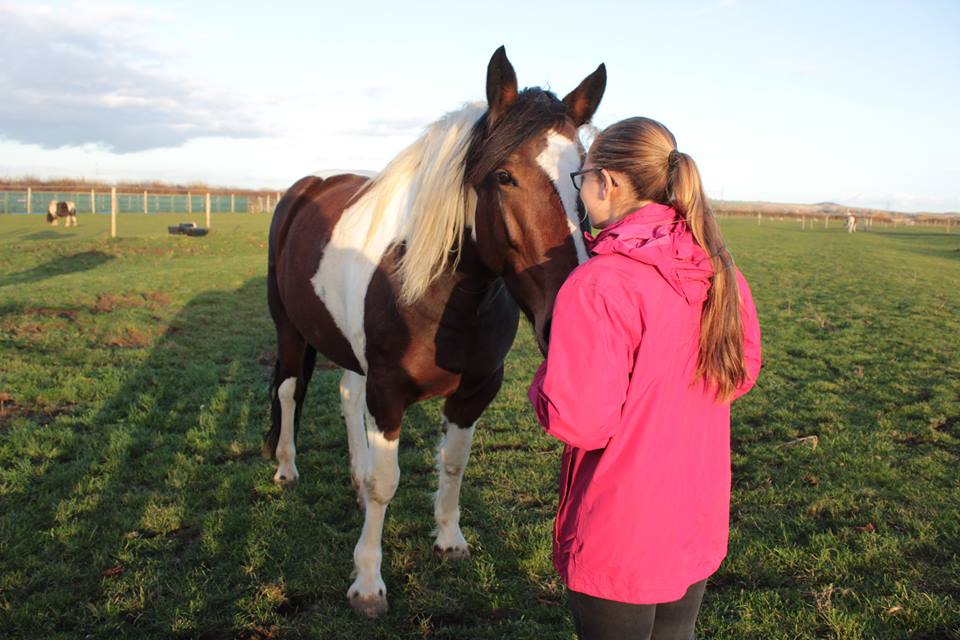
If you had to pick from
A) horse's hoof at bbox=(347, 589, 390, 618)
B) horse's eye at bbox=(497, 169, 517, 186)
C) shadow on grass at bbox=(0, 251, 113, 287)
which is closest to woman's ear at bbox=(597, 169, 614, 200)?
horse's eye at bbox=(497, 169, 517, 186)

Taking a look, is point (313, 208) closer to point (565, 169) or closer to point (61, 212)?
point (565, 169)

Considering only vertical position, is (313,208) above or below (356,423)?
above

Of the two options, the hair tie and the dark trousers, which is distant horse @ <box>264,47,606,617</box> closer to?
the hair tie

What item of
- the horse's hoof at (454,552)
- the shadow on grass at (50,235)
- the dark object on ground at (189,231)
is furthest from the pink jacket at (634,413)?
the shadow on grass at (50,235)

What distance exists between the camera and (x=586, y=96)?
2.41 m

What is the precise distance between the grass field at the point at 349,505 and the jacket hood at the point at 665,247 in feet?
6.78

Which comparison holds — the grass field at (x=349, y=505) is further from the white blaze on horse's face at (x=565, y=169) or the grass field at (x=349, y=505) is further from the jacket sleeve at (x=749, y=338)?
the white blaze on horse's face at (x=565, y=169)

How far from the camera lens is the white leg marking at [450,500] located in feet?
11.8

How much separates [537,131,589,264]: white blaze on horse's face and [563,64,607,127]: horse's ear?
0.24m

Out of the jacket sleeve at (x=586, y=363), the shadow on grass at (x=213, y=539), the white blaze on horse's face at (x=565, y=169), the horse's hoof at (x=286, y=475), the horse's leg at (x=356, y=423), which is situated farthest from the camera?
the horse's hoof at (x=286, y=475)

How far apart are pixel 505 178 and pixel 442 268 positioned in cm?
59

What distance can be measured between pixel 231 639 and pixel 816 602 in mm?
2791

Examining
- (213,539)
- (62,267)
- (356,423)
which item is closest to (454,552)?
(356,423)

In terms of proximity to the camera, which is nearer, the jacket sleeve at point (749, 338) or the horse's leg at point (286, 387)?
the jacket sleeve at point (749, 338)
